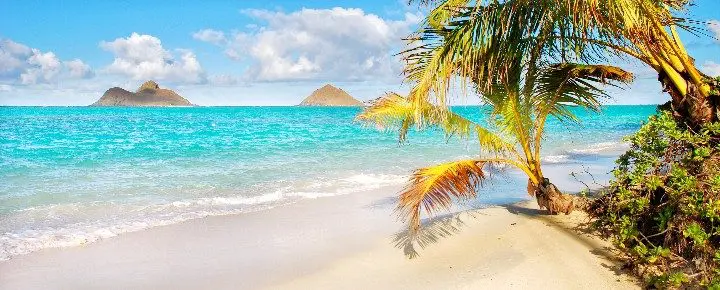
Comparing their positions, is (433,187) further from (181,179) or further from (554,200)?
(181,179)

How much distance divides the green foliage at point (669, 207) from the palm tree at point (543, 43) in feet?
1.15

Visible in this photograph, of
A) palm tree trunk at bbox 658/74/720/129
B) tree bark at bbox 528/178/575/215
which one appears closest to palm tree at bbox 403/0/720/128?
palm tree trunk at bbox 658/74/720/129

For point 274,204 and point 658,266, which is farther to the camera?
point 274,204

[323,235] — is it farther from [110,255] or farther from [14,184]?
[14,184]

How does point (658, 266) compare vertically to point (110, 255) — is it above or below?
above

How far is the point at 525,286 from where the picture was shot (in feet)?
15.3

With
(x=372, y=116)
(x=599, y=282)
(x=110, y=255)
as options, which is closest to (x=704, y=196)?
(x=599, y=282)

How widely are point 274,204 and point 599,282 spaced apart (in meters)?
5.75

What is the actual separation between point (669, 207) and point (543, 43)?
1987 millimetres

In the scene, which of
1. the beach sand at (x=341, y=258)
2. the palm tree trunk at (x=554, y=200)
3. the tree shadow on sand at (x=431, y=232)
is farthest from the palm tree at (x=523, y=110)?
the beach sand at (x=341, y=258)

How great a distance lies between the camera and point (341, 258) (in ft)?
19.0

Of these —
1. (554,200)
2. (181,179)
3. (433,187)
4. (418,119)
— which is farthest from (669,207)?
(181,179)

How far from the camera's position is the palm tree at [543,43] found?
5051mm

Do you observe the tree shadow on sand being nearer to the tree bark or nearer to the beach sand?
the beach sand
